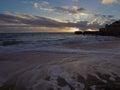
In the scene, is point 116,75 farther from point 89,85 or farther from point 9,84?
point 9,84

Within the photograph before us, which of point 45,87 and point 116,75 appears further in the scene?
point 116,75

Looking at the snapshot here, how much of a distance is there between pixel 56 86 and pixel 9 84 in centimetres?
146

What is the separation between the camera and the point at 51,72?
6.38 meters

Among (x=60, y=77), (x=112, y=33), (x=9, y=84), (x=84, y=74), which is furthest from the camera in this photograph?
(x=112, y=33)

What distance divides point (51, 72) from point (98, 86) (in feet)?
7.29

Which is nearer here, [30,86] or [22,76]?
[30,86]

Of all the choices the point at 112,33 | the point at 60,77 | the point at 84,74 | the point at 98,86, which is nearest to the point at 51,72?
the point at 60,77

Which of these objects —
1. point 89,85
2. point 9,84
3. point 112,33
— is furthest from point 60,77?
point 112,33

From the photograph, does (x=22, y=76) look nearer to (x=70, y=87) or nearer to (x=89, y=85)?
(x=70, y=87)

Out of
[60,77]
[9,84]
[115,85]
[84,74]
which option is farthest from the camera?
[84,74]

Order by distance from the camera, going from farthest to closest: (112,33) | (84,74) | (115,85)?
(112,33) → (84,74) → (115,85)

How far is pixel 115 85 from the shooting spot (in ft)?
15.2

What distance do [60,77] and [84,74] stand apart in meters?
0.98

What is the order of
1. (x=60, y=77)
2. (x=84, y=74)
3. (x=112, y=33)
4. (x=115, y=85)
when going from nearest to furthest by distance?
(x=115, y=85)
(x=60, y=77)
(x=84, y=74)
(x=112, y=33)
